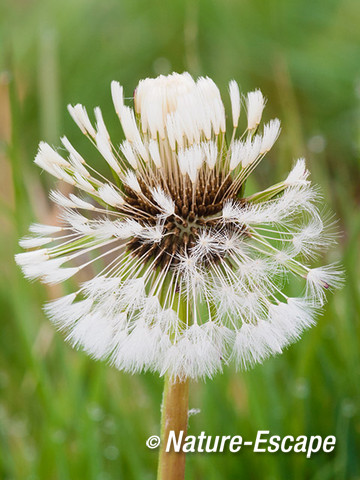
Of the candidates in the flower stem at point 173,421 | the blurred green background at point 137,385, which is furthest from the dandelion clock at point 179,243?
the blurred green background at point 137,385

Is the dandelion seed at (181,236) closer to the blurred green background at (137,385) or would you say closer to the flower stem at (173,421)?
the flower stem at (173,421)

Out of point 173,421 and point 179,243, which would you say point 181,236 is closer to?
point 179,243

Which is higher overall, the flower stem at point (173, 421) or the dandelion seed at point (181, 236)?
the dandelion seed at point (181, 236)

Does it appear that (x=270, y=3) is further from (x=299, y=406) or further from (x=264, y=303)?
(x=264, y=303)

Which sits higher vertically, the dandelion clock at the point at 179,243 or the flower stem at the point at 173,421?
the dandelion clock at the point at 179,243

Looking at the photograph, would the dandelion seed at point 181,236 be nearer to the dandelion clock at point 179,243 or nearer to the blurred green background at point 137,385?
the dandelion clock at point 179,243

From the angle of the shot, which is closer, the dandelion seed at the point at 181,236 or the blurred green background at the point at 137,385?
the dandelion seed at the point at 181,236

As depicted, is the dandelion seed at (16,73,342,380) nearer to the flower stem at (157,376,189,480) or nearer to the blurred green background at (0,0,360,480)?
the flower stem at (157,376,189,480)

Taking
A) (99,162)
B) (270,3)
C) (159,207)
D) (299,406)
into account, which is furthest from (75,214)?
(270,3)
